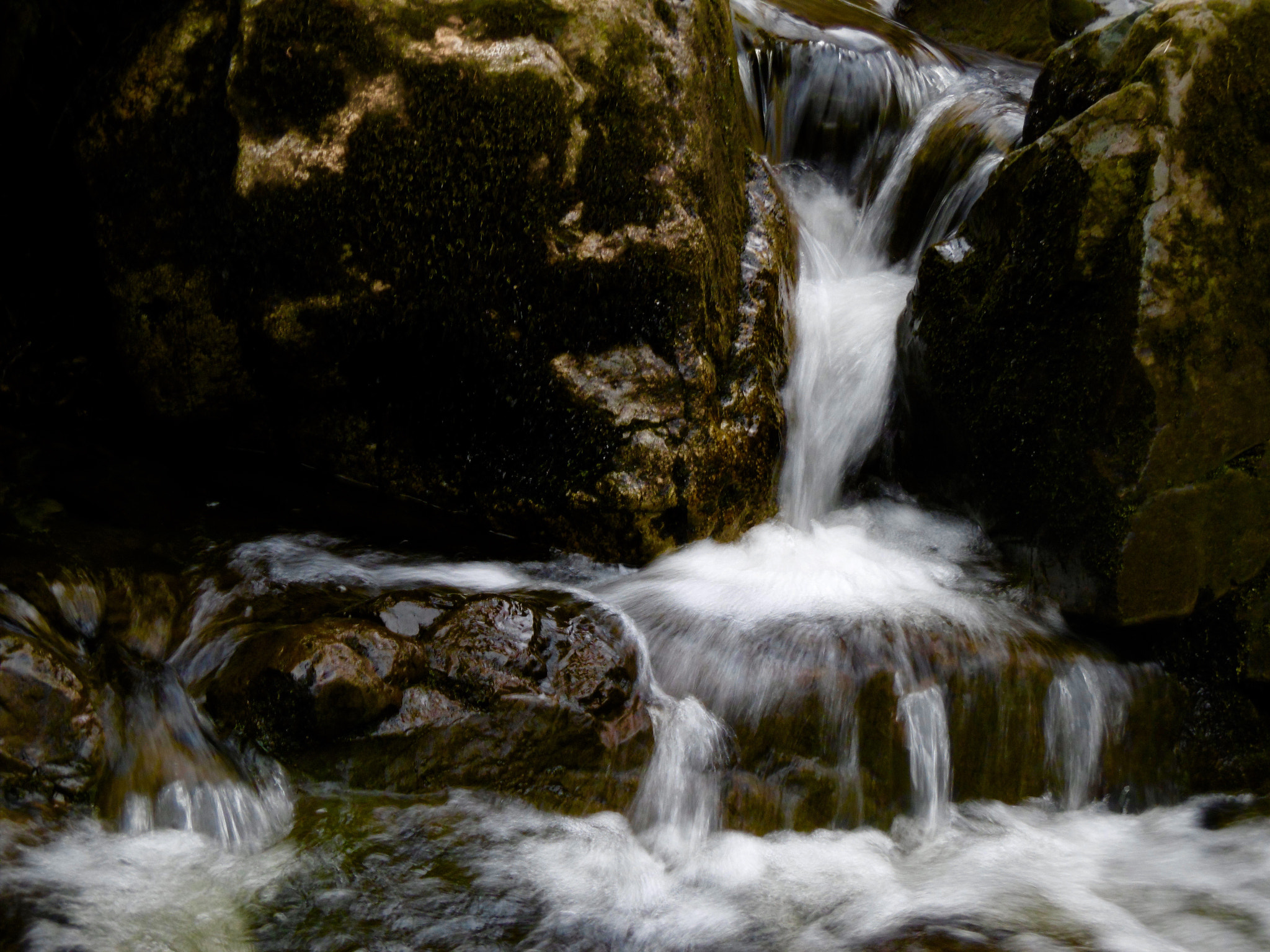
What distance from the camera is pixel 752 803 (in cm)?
328

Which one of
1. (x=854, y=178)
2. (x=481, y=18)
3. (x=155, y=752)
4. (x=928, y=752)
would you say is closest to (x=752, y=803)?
(x=928, y=752)

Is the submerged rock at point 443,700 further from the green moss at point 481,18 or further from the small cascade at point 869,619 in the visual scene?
the green moss at point 481,18

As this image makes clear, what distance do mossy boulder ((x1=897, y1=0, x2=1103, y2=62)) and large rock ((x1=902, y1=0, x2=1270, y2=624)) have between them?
510 cm

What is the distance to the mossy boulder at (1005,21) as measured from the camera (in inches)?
329

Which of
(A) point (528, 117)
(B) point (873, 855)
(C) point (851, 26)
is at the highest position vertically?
(C) point (851, 26)

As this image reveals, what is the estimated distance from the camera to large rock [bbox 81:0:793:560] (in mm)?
3836

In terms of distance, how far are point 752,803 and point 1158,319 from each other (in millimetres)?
2234

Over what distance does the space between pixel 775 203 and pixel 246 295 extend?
8.39 ft

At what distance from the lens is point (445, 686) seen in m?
3.17

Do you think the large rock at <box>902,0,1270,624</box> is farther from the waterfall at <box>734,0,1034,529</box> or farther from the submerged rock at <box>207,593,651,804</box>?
the submerged rock at <box>207,593,651,804</box>

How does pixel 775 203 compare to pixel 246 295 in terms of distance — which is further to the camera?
pixel 775 203

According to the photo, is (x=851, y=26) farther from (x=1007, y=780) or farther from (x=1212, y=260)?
(x=1007, y=780)

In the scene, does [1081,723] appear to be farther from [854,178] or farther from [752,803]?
[854,178]

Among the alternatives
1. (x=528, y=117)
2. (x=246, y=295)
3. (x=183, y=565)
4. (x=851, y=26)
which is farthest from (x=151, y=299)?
(x=851, y=26)
